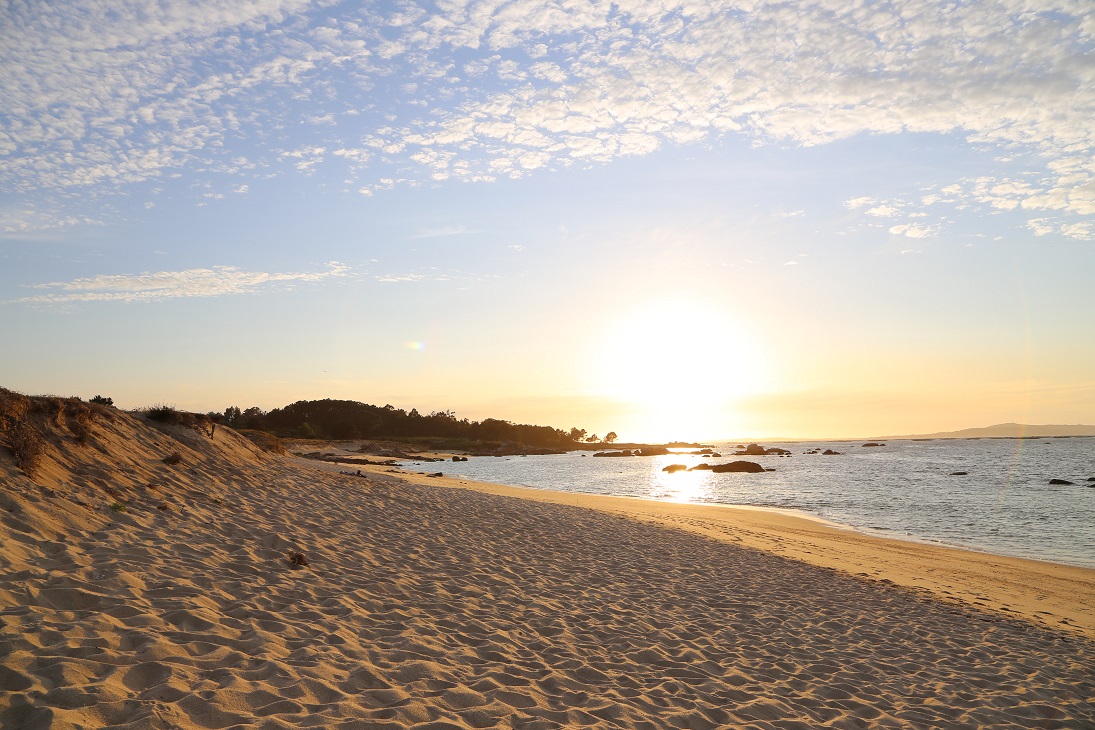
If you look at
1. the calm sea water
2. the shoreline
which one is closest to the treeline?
the calm sea water

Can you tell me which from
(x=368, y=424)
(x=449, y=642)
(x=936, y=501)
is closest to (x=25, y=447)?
(x=449, y=642)

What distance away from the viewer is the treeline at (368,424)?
8994 centimetres

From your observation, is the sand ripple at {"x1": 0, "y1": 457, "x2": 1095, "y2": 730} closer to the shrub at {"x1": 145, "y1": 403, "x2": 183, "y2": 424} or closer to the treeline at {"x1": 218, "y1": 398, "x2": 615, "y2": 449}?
the shrub at {"x1": 145, "y1": 403, "x2": 183, "y2": 424}

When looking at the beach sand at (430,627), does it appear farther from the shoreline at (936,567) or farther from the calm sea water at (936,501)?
the calm sea water at (936,501)

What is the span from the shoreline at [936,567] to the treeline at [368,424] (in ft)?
208

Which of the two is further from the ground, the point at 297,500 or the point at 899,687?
the point at 297,500

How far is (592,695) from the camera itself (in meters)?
6.36

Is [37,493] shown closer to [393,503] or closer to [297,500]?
[297,500]

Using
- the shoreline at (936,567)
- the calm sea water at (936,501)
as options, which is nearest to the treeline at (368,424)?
the calm sea water at (936,501)

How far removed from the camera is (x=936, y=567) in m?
16.9

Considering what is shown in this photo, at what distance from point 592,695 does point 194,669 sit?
3.67 m

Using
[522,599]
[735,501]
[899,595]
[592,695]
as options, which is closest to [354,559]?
[522,599]

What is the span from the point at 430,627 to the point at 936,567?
1525 centimetres

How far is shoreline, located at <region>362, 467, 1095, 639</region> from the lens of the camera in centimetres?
1281
